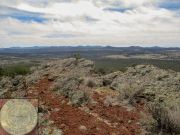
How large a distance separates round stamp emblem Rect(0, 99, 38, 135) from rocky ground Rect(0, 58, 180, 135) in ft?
10.8

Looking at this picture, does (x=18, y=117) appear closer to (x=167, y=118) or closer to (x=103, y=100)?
(x=167, y=118)

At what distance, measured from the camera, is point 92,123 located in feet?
46.6

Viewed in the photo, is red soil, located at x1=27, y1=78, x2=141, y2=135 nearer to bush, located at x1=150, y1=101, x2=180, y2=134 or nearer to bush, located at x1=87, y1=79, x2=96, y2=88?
bush, located at x1=150, y1=101, x2=180, y2=134

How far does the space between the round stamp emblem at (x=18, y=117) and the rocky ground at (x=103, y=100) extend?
3.29m

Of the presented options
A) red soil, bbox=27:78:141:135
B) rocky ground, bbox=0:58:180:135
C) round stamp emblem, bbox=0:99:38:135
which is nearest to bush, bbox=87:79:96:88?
rocky ground, bbox=0:58:180:135

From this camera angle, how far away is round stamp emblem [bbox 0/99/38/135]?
9.82m

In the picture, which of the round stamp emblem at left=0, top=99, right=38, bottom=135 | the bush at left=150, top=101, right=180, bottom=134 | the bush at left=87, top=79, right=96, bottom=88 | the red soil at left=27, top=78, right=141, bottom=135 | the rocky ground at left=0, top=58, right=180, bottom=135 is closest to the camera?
the round stamp emblem at left=0, top=99, right=38, bottom=135

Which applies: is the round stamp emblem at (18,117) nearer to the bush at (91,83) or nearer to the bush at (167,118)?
the bush at (167,118)

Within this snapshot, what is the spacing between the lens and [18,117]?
9.82m

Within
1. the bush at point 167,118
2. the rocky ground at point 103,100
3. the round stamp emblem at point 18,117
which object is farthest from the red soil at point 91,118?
the round stamp emblem at point 18,117

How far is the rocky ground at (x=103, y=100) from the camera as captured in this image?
13727 millimetres

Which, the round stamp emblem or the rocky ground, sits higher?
the round stamp emblem

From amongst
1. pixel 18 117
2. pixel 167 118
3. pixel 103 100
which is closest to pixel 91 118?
pixel 103 100

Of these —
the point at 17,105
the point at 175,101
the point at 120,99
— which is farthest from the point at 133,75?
the point at 17,105
